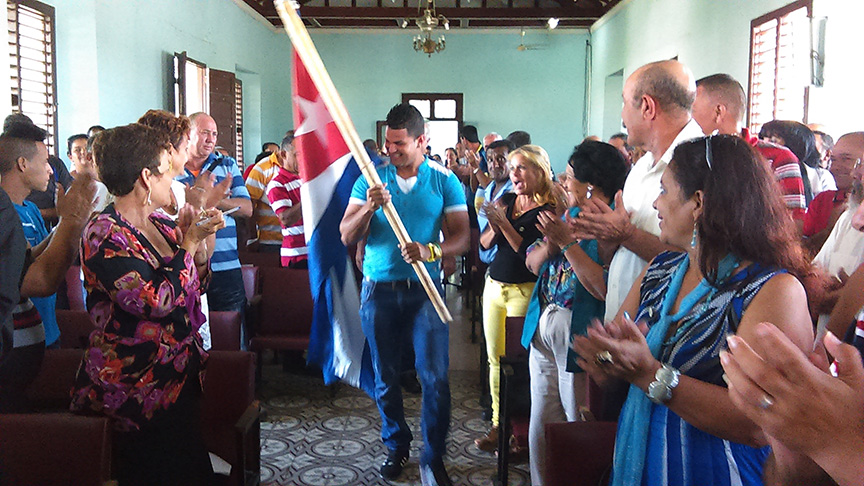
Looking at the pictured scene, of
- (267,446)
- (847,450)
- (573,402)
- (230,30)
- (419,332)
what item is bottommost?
(267,446)

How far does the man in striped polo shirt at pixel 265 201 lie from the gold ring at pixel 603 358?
134 inches

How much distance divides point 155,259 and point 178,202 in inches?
43.1

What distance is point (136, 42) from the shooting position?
7.25m

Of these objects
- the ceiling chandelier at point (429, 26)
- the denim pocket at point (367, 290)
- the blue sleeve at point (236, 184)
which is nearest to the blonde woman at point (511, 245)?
the denim pocket at point (367, 290)

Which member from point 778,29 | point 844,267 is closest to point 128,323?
point 844,267

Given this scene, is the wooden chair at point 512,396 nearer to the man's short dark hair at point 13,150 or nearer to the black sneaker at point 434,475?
the black sneaker at point 434,475

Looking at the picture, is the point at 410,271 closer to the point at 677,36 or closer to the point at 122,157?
the point at 122,157

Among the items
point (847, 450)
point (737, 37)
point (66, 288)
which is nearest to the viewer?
point (847, 450)

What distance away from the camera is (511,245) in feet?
9.71

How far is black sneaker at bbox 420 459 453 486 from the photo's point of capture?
2.77 meters

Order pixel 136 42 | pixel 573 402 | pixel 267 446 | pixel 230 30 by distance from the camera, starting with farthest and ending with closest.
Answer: pixel 230 30 < pixel 136 42 < pixel 267 446 < pixel 573 402

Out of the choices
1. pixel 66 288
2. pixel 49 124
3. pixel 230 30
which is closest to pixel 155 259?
pixel 66 288

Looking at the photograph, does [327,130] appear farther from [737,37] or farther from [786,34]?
[737,37]

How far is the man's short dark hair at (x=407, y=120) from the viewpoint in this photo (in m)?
2.78
